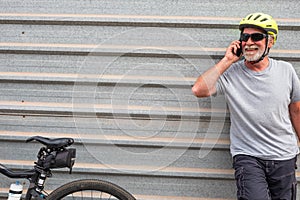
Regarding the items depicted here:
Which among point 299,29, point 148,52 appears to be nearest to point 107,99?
point 148,52

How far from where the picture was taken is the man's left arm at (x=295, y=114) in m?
3.48

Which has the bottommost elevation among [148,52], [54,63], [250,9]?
[54,63]

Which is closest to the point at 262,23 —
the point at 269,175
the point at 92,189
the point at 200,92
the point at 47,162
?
the point at 200,92

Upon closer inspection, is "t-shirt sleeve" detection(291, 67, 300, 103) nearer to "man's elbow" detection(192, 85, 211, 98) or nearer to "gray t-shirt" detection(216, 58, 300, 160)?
"gray t-shirt" detection(216, 58, 300, 160)

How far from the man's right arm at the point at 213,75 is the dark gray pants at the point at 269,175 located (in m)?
0.55

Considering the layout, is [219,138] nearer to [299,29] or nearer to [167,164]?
[167,164]

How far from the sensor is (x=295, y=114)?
3.51 m

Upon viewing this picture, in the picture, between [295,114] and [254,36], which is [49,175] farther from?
[295,114]

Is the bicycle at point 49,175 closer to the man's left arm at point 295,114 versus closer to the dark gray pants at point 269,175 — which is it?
the dark gray pants at point 269,175

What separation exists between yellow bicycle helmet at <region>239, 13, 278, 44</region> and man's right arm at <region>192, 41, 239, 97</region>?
19cm

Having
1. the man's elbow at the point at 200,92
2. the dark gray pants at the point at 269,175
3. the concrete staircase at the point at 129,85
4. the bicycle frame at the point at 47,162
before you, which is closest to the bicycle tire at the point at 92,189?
the bicycle frame at the point at 47,162

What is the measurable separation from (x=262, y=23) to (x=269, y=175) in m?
1.12

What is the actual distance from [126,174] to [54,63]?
1.10 meters

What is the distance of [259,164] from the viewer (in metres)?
3.36
